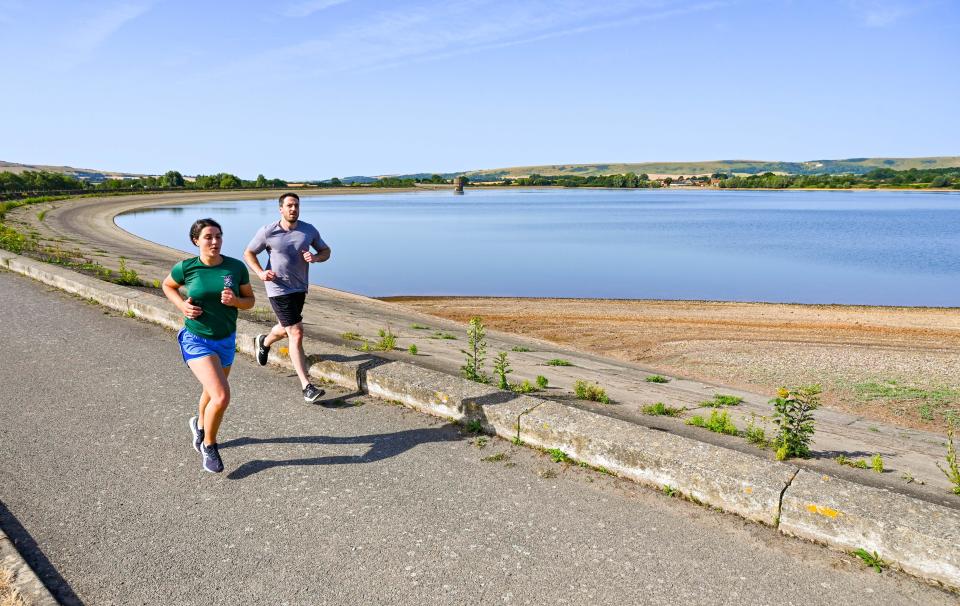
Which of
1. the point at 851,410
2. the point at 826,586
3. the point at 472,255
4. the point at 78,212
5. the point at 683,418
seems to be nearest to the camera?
the point at 826,586

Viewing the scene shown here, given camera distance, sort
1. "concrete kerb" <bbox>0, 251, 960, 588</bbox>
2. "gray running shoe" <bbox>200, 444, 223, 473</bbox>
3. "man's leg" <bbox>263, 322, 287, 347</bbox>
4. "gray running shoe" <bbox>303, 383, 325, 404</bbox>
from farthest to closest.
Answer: "man's leg" <bbox>263, 322, 287, 347</bbox>
"gray running shoe" <bbox>303, 383, 325, 404</bbox>
"gray running shoe" <bbox>200, 444, 223, 473</bbox>
"concrete kerb" <bbox>0, 251, 960, 588</bbox>

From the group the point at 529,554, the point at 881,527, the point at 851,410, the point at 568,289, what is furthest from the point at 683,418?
the point at 568,289

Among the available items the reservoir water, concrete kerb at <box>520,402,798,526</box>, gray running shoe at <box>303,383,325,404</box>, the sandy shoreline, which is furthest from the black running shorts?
the reservoir water

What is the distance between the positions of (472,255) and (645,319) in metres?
23.4

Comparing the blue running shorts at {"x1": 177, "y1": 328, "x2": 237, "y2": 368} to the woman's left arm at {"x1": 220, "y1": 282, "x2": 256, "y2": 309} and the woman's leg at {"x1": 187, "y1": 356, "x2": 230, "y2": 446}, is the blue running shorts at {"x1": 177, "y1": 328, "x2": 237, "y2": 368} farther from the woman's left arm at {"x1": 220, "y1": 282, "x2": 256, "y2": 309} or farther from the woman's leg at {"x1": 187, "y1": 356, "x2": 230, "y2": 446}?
the woman's left arm at {"x1": 220, "y1": 282, "x2": 256, "y2": 309}

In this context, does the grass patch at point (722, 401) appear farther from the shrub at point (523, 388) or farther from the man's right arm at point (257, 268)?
the man's right arm at point (257, 268)

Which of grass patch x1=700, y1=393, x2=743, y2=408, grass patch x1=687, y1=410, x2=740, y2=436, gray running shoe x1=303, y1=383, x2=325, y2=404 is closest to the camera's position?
grass patch x1=687, y1=410, x2=740, y2=436

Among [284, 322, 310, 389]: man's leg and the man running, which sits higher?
the man running

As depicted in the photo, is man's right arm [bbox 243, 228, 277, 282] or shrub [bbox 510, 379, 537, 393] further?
shrub [bbox 510, 379, 537, 393]

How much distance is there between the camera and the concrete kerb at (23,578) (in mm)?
3051

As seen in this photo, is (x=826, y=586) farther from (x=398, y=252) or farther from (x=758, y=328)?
(x=398, y=252)

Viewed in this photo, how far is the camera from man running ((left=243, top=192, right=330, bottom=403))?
6.19m

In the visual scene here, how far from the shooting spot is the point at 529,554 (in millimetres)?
3607

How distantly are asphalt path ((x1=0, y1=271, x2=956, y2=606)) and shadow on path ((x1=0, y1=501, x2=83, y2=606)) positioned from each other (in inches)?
0.5
